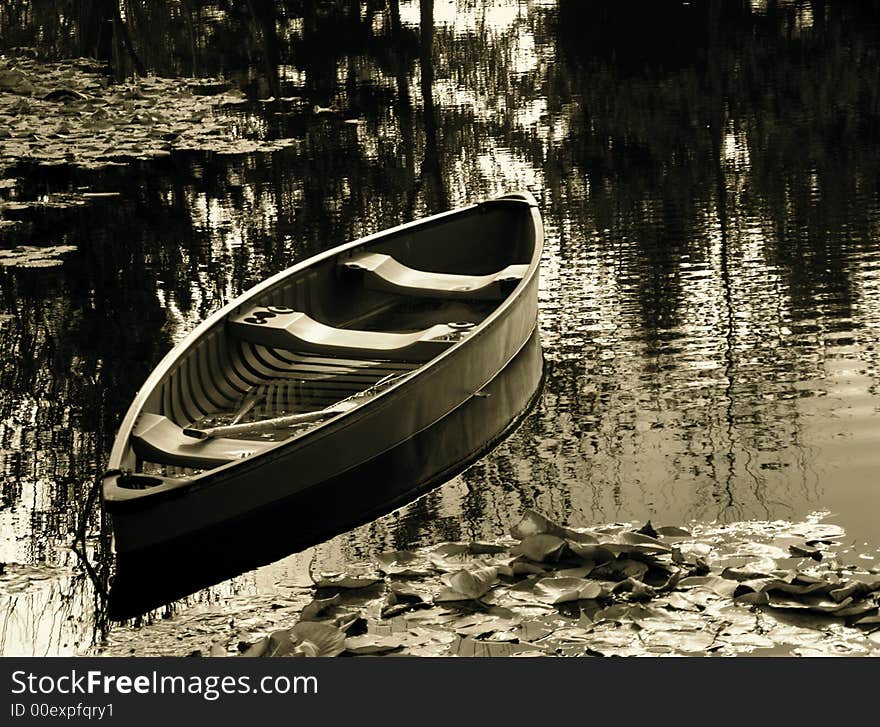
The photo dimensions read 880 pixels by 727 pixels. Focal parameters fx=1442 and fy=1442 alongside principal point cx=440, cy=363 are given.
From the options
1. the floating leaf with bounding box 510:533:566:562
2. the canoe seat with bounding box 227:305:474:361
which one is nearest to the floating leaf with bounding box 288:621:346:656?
the floating leaf with bounding box 510:533:566:562

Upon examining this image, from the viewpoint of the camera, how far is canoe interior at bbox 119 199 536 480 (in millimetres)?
7010

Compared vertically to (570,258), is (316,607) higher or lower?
lower

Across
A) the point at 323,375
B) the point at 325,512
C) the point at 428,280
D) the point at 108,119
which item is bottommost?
the point at 325,512

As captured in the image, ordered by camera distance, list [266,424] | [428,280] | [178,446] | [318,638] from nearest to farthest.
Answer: [318,638]
[178,446]
[266,424]
[428,280]

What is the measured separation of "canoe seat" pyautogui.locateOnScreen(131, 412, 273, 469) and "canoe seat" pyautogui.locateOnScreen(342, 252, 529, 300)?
9.32 feet

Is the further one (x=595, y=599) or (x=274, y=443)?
(x=274, y=443)

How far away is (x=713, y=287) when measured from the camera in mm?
10547

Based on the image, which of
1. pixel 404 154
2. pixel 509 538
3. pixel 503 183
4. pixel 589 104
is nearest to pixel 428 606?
pixel 509 538

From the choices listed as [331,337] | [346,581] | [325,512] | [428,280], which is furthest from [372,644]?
[428,280]

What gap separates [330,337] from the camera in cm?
856

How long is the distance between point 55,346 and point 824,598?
617 cm

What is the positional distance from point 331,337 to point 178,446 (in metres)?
2.02

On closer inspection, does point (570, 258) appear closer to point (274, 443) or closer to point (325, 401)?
point (325, 401)

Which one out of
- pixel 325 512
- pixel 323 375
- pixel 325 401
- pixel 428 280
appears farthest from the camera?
pixel 428 280
